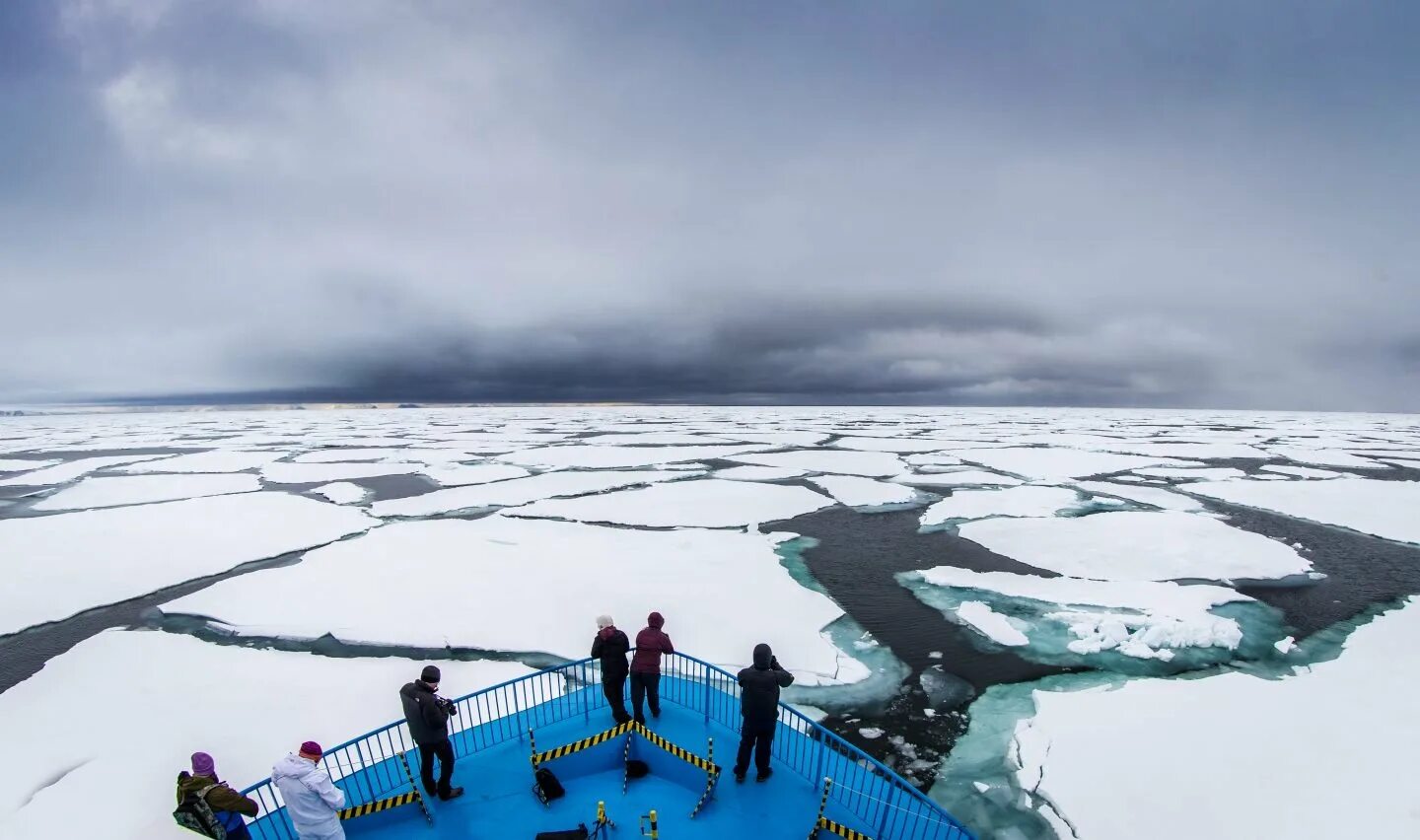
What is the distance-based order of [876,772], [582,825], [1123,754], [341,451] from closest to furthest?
[582,825] < [876,772] < [1123,754] < [341,451]

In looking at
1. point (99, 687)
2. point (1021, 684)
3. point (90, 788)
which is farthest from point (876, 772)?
point (99, 687)

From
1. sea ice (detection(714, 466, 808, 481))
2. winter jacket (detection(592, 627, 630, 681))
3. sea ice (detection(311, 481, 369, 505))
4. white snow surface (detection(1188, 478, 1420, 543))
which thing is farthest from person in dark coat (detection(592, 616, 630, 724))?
white snow surface (detection(1188, 478, 1420, 543))

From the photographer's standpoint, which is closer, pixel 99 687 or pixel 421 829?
pixel 421 829

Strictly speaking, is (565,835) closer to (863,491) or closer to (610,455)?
(863,491)

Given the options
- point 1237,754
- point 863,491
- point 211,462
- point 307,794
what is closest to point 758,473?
point 863,491

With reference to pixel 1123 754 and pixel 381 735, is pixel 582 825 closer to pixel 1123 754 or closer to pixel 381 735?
pixel 381 735

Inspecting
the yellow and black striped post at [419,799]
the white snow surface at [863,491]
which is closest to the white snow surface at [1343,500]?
the white snow surface at [863,491]
